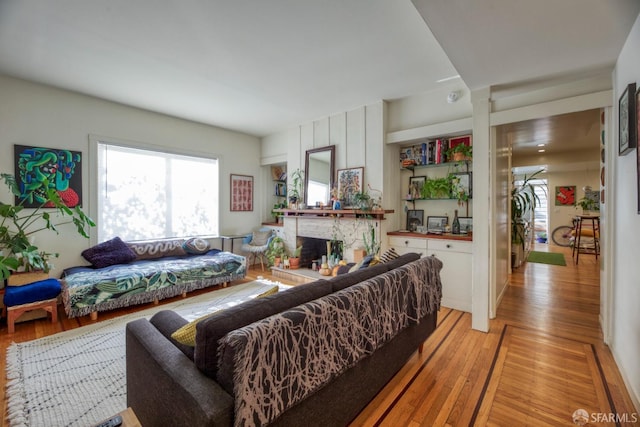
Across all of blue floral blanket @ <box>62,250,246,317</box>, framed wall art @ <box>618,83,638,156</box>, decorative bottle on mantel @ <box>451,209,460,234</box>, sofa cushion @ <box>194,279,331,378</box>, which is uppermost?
framed wall art @ <box>618,83,638,156</box>

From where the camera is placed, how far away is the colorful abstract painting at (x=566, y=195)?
296 inches

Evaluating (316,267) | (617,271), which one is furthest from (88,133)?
(617,271)

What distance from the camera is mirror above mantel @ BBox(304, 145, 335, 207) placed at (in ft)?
14.6

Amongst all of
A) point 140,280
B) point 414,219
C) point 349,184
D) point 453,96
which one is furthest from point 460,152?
point 140,280

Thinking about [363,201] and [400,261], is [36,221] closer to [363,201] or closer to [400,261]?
[363,201]

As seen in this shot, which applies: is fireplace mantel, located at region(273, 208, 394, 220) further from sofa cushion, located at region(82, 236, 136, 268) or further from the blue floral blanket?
sofa cushion, located at region(82, 236, 136, 268)

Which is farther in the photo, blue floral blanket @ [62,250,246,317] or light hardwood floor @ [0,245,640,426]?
blue floral blanket @ [62,250,246,317]

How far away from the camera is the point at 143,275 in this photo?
3326mm

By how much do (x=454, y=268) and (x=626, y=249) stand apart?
1500mm

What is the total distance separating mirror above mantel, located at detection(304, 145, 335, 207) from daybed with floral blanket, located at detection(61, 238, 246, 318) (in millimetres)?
1582

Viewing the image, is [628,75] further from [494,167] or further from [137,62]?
[137,62]

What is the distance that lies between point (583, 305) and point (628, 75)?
2.70m

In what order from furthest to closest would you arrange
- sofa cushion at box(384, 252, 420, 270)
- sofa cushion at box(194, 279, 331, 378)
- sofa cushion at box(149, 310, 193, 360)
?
1. sofa cushion at box(384, 252, 420, 270)
2. sofa cushion at box(149, 310, 193, 360)
3. sofa cushion at box(194, 279, 331, 378)

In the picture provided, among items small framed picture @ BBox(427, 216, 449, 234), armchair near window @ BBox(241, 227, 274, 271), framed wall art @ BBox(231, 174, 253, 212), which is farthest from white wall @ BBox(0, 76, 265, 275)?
small framed picture @ BBox(427, 216, 449, 234)
